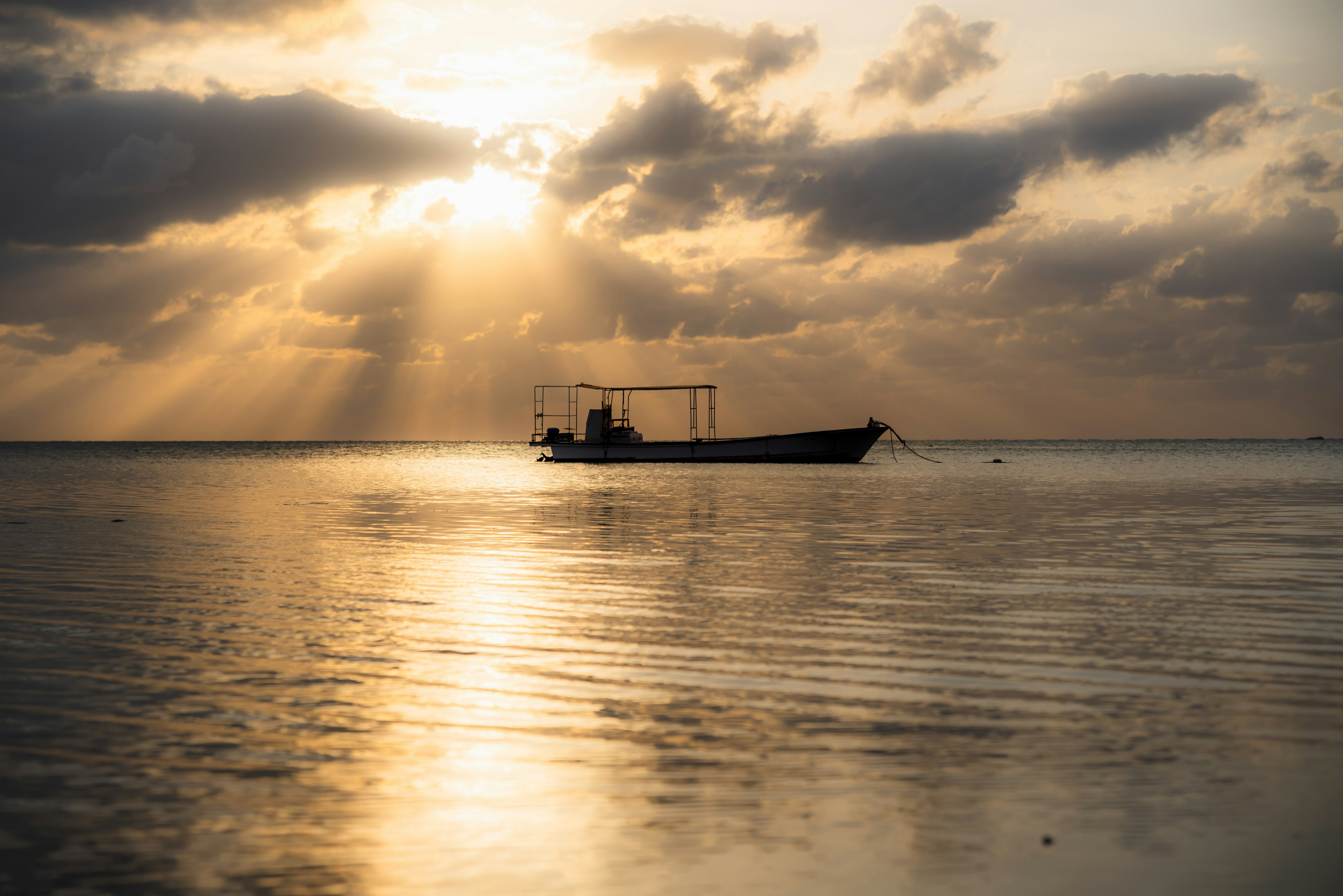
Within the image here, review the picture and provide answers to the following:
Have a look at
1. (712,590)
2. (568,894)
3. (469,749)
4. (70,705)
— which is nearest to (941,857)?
(568,894)

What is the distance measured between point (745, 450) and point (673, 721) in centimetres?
8311

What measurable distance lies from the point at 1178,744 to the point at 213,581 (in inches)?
585

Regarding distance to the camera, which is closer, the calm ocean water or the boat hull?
the calm ocean water

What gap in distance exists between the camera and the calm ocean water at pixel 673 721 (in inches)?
203

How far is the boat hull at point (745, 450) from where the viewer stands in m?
87.1

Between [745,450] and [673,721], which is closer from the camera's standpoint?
[673,721]

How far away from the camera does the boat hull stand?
87062 mm

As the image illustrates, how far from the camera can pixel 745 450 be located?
90.6 meters

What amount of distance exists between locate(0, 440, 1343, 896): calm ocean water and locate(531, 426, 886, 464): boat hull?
66.2 meters

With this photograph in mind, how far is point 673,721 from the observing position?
780 cm

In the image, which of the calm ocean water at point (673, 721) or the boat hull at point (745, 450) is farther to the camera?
the boat hull at point (745, 450)

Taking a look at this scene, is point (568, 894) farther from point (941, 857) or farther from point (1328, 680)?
point (1328, 680)

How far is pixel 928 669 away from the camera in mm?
9641

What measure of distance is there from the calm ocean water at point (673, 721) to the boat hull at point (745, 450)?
2607 inches
